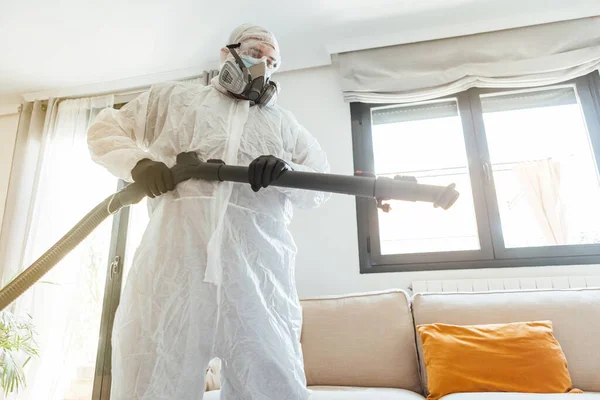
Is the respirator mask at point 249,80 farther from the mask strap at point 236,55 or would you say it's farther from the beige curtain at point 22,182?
the beige curtain at point 22,182

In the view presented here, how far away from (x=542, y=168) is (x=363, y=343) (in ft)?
5.00

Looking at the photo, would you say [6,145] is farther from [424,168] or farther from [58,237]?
[424,168]

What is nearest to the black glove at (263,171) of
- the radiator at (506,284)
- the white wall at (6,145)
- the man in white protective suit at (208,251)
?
the man in white protective suit at (208,251)

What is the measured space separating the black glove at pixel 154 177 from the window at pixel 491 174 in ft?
5.13

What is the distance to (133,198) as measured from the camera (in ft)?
3.43

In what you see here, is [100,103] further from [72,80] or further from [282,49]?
[282,49]

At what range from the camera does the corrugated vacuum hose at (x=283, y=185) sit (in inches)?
34.2

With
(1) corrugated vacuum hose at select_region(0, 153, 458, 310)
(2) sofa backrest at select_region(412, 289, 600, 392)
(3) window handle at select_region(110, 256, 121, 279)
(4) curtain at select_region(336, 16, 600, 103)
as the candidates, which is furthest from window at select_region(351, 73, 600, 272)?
(3) window handle at select_region(110, 256, 121, 279)

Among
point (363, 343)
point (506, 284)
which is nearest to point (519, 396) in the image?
point (363, 343)

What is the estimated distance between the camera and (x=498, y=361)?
4.82 ft

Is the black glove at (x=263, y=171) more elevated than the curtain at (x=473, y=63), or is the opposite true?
the curtain at (x=473, y=63)

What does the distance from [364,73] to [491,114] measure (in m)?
0.87

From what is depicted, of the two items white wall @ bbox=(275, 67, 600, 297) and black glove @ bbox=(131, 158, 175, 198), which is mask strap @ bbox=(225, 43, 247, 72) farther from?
white wall @ bbox=(275, 67, 600, 297)

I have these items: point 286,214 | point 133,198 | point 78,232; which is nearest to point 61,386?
point 78,232
